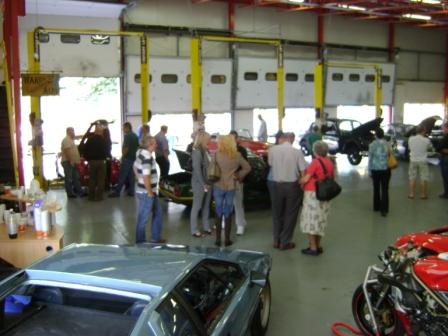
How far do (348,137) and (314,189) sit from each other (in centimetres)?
1146

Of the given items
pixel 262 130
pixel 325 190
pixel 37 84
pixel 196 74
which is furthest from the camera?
pixel 262 130

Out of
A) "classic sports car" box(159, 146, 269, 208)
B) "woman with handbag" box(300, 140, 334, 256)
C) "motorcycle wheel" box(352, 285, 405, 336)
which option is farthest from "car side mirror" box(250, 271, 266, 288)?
"classic sports car" box(159, 146, 269, 208)

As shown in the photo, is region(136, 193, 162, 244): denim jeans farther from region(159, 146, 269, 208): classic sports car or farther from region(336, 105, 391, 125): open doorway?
region(336, 105, 391, 125): open doorway

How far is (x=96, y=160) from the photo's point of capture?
36.7 ft

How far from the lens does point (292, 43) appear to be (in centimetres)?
2131

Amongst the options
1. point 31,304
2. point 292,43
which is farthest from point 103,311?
point 292,43

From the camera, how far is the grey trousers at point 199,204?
8031 millimetres

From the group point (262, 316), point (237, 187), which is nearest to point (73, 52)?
point (237, 187)

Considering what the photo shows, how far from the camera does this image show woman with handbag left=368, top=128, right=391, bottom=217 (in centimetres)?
944

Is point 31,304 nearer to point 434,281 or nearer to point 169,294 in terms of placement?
point 169,294

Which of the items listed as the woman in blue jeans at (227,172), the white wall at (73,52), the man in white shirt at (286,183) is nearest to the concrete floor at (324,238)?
the man in white shirt at (286,183)

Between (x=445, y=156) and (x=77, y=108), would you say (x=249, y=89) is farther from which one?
(x=445, y=156)

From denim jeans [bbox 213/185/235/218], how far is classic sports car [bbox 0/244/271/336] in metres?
3.43

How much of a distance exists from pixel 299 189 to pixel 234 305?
3759mm
